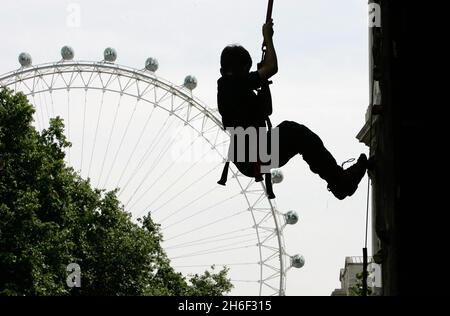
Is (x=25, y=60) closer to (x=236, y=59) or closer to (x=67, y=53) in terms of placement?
(x=67, y=53)

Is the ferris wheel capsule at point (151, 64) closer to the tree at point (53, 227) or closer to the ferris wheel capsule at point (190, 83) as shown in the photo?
the ferris wheel capsule at point (190, 83)

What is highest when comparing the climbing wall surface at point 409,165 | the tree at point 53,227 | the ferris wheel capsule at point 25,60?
the ferris wheel capsule at point 25,60

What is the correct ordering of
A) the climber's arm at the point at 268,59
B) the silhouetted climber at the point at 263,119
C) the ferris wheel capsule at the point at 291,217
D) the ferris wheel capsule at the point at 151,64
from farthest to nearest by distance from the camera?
the ferris wheel capsule at the point at 291,217
the ferris wheel capsule at the point at 151,64
the silhouetted climber at the point at 263,119
the climber's arm at the point at 268,59

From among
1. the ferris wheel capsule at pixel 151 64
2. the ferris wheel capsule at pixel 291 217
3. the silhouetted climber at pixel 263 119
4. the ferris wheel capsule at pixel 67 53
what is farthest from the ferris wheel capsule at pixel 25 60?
the silhouetted climber at pixel 263 119

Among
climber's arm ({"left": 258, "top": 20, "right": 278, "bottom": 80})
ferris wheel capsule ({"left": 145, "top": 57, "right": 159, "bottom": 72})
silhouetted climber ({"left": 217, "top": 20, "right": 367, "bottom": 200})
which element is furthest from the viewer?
ferris wheel capsule ({"left": 145, "top": 57, "right": 159, "bottom": 72})

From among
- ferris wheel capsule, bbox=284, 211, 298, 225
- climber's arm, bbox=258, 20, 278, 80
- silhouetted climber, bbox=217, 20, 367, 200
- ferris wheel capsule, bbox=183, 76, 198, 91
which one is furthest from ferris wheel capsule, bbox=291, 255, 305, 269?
climber's arm, bbox=258, 20, 278, 80

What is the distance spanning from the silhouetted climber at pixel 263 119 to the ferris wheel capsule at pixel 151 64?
82055 millimetres

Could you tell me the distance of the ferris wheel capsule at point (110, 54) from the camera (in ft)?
314

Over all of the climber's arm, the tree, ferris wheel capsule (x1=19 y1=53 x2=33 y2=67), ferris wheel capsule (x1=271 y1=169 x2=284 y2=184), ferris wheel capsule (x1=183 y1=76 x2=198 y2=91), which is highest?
ferris wheel capsule (x1=19 y1=53 x2=33 y2=67)

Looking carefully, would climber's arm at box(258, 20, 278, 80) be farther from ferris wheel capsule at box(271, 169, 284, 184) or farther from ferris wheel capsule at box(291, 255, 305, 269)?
ferris wheel capsule at box(291, 255, 305, 269)

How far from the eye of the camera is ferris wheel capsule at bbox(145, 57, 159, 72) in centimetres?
9319

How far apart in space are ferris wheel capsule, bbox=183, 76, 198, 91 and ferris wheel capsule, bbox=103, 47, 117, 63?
6.08 m

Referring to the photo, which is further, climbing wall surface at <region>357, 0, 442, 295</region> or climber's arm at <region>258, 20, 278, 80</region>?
climber's arm at <region>258, 20, 278, 80</region>
